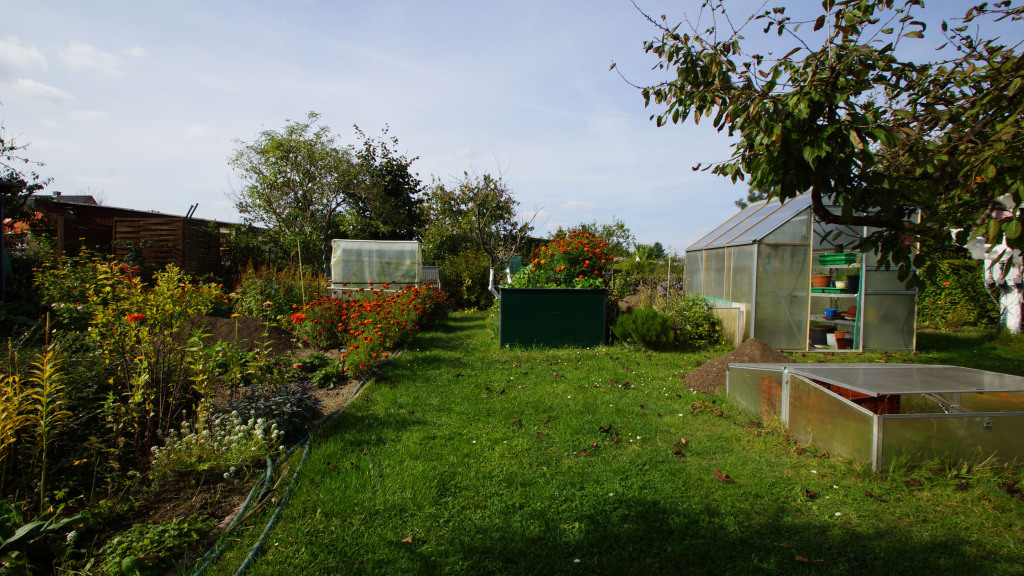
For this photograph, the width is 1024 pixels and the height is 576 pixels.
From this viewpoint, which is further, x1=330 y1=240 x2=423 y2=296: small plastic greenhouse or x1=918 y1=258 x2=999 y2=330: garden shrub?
x1=330 y1=240 x2=423 y2=296: small plastic greenhouse

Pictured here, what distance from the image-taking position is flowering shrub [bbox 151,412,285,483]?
311 centimetres

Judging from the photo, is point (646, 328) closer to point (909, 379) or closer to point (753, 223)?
point (753, 223)

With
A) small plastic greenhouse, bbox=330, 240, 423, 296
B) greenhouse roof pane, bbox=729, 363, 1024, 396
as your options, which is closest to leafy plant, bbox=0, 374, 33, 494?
greenhouse roof pane, bbox=729, 363, 1024, 396

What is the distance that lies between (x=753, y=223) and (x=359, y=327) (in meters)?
7.76

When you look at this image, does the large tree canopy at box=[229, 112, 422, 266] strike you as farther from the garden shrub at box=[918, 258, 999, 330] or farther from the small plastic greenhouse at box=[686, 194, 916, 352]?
the garden shrub at box=[918, 258, 999, 330]

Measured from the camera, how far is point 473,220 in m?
15.9

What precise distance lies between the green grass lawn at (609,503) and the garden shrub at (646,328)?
3139 mm

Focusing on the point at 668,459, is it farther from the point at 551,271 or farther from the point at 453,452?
the point at 551,271

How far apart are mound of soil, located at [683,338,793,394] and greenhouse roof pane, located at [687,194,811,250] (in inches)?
108

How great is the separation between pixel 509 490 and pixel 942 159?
314 centimetres

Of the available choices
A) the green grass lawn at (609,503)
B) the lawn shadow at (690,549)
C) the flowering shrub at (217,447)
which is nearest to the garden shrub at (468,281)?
the green grass lawn at (609,503)

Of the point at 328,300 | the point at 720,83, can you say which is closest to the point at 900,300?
the point at 720,83

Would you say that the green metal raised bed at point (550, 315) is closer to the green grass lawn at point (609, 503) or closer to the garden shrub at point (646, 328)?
the garden shrub at point (646, 328)

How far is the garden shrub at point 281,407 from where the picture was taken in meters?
3.86
